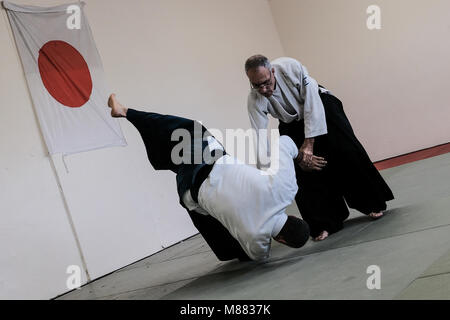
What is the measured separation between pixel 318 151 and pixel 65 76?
270cm

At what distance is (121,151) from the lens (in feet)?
16.9

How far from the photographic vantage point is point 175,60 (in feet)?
20.1

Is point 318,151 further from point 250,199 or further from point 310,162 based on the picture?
point 250,199

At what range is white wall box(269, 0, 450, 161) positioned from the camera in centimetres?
653

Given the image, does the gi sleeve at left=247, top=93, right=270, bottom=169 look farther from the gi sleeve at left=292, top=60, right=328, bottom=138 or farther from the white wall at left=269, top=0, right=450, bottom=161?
the white wall at left=269, top=0, right=450, bottom=161

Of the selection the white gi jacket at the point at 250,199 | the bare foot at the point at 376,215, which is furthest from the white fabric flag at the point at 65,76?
the bare foot at the point at 376,215

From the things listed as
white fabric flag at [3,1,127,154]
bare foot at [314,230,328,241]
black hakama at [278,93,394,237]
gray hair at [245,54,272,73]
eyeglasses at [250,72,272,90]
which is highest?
white fabric flag at [3,1,127,154]

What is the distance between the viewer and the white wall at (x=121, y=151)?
418 centimetres

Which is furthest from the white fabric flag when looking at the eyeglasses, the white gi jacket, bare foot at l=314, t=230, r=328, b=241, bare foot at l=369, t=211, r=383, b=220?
bare foot at l=369, t=211, r=383, b=220

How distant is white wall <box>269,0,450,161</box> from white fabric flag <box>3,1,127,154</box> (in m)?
3.75

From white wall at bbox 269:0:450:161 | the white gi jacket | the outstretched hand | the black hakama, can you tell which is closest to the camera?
the white gi jacket
